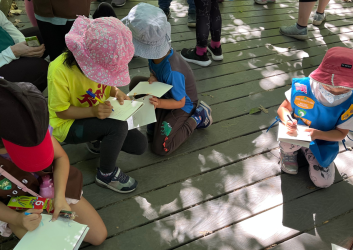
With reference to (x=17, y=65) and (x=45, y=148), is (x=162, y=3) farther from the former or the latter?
(x=45, y=148)

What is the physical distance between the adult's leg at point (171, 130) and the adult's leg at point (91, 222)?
29.0 inches

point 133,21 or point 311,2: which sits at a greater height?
point 133,21

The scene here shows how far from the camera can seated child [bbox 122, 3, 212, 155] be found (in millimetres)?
1843

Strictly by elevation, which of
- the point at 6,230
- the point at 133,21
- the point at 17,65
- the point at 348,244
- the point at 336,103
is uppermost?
the point at 133,21

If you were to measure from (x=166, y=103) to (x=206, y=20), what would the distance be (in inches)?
52.5

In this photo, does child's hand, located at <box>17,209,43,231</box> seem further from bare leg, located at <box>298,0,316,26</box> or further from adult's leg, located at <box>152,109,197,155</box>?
bare leg, located at <box>298,0,316,26</box>

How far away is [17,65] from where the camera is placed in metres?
2.00

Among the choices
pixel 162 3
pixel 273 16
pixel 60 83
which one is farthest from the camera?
pixel 273 16

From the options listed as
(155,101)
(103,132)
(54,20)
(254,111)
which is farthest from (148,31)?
(254,111)

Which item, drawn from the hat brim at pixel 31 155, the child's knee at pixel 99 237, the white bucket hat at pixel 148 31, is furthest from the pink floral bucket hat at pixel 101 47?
the child's knee at pixel 99 237

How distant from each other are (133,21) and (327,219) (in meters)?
1.89

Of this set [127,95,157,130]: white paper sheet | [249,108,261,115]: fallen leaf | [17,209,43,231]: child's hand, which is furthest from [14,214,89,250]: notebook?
[249,108,261,115]: fallen leaf

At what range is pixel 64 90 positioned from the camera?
1.62m

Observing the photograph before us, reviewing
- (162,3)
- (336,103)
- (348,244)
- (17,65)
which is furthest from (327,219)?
(162,3)
